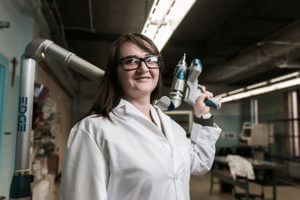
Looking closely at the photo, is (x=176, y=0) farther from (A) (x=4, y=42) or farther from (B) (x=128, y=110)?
(A) (x=4, y=42)

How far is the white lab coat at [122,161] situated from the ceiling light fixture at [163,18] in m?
0.39

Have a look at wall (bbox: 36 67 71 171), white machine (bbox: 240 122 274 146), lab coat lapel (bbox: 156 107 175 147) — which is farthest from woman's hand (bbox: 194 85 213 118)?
white machine (bbox: 240 122 274 146)

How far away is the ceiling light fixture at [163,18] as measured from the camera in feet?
3.56

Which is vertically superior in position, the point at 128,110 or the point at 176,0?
the point at 176,0

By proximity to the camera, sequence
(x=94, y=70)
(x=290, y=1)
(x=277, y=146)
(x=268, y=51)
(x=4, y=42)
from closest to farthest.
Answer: (x=94, y=70), (x=4, y=42), (x=290, y=1), (x=268, y=51), (x=277, y=146)

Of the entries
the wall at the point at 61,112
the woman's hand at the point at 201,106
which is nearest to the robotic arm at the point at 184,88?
the woman's hand at the point at 201,106

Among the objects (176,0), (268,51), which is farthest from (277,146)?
(176,0)

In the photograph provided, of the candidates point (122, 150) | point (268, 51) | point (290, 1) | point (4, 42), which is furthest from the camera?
point (268, 51)

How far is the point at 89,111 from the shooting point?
87 cm

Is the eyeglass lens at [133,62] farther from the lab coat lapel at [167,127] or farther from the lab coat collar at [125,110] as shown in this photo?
the lab coat lapel at [167,127]

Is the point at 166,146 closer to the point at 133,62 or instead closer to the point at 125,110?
the point at 125,110

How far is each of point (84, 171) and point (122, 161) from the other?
0.12 meters

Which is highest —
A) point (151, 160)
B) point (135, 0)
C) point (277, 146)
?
point (135, 0)

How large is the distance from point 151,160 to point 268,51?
395cm
